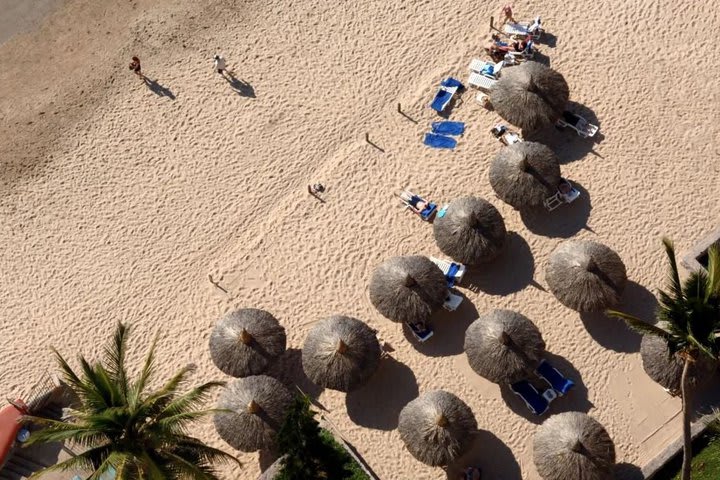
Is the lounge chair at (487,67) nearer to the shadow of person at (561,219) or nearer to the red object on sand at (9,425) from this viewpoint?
the shadow of person at (561,219)

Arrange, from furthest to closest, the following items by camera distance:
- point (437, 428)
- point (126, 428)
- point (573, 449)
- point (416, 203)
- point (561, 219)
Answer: point (416, 203), point (561, 219), point (437, 428), point (573, 449), point (126, 428)

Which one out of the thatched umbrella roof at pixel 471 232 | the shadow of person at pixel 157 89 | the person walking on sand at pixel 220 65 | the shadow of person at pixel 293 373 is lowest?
the shadow of person at pixel 293 373

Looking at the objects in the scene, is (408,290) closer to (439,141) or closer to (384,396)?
(384,396)

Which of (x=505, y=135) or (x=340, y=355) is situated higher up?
(x=505, y=135)

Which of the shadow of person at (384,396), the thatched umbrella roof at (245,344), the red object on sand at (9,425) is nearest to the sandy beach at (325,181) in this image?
the shadow of person at (384,396)

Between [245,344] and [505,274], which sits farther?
[505,274]

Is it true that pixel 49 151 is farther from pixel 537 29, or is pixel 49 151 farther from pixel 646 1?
pixel 646 1

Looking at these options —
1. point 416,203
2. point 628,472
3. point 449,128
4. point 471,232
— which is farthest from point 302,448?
point 449,128
